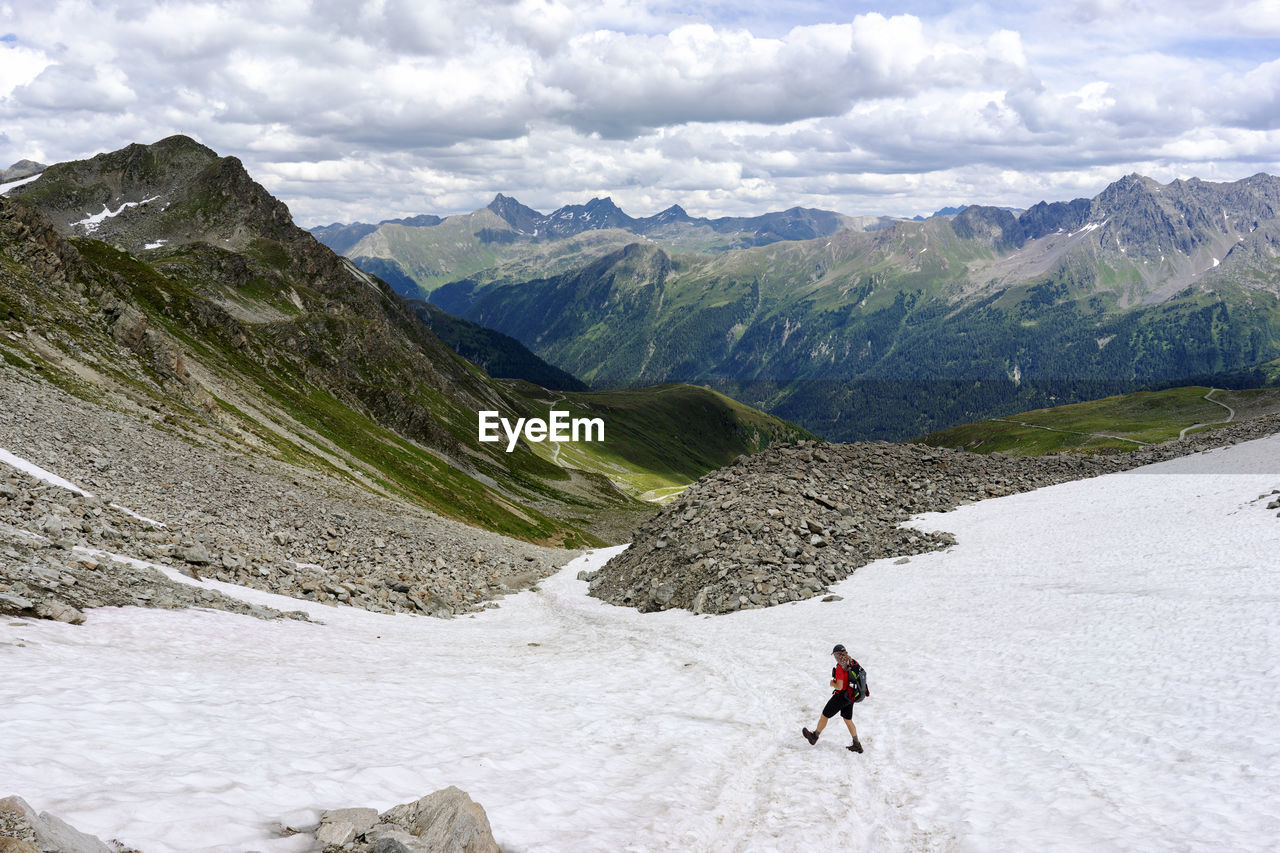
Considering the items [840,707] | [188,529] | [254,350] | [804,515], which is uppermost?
[254,350]

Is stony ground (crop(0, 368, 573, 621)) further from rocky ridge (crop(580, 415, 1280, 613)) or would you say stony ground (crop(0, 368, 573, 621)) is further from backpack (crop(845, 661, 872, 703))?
backpack (crop(845, 661, 872, 703))

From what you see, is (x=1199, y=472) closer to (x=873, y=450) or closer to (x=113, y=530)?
(x=873, y=450)

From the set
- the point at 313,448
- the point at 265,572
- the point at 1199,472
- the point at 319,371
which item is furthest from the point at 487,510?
the point at 1199,472

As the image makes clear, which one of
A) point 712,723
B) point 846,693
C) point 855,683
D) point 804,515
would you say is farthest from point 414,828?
point 804,515

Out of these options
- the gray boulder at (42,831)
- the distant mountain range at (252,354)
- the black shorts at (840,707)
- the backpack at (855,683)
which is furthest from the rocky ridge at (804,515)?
the distant mountain range at (252,354)

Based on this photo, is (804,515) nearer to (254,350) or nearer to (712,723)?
(712,723)

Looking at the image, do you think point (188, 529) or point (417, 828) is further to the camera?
point (188, 529)
